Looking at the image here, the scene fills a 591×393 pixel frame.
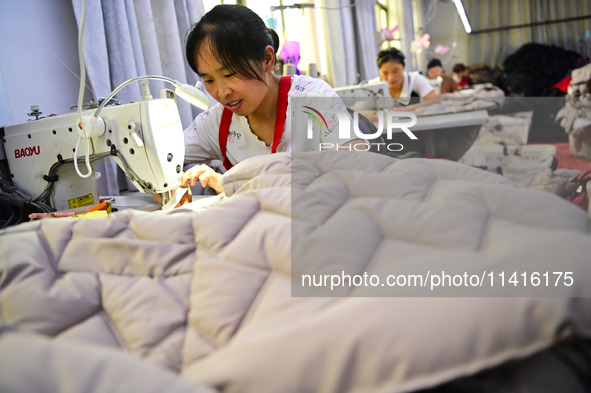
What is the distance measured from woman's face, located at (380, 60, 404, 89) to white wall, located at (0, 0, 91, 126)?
87.9 inches

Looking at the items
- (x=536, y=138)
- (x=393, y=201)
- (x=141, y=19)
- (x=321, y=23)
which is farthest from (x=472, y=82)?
(x=393, y=201)

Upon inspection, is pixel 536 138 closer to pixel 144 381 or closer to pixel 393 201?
pixel 393 201

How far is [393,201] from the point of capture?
24.1 inches

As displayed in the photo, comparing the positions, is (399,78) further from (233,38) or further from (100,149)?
(100,149)

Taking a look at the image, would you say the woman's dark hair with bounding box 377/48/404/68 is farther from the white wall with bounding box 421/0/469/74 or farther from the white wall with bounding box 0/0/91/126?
the white wall with bounding box 421/0/469/74

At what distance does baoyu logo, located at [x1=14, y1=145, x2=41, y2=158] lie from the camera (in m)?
1.16

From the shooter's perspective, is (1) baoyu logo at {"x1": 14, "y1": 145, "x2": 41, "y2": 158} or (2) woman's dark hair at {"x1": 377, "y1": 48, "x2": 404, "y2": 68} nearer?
(1) baoyu logo at {"x1": 14, "y1": 145, "x2": 41, "y2": 158}

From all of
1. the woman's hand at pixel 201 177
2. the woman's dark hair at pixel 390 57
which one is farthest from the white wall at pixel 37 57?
the woman's dark hair at pixel 390 57

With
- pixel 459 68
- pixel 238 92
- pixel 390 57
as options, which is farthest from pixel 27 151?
pixel 459 68

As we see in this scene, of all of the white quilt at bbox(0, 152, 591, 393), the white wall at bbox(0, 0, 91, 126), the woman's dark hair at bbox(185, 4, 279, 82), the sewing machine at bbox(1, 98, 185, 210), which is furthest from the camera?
the white wall at bbox(0, 0, 91, 126)

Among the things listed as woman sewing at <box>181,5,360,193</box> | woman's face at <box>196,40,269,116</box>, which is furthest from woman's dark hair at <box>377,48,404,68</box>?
woman's face at <box>196,40,269,116</box>

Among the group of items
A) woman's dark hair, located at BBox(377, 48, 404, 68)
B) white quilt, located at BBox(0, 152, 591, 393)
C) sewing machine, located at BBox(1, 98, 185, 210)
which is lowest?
white quilt, located at BBox(0, 152, 591, 393)

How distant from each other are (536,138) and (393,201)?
7.25 ft

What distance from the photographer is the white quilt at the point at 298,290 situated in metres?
0.42
